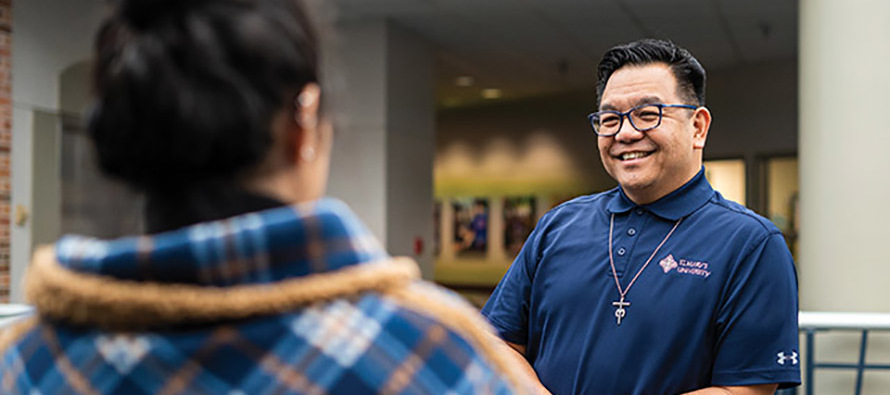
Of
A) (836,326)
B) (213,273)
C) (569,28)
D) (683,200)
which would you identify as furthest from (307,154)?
A: (569,28)

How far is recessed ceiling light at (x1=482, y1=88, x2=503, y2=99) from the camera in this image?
38.6 feet

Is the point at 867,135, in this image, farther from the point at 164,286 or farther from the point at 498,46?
the point at 498,46

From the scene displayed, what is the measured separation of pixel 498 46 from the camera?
8.75 meters

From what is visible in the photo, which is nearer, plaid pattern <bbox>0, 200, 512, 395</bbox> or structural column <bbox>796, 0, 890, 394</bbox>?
plaid pattern <bbox>0, 200, 512, 395</bbox>

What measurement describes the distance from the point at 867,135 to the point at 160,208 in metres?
3.05

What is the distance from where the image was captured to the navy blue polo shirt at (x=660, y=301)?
1376mm

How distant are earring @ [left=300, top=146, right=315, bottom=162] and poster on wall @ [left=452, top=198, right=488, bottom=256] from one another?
13.0 m

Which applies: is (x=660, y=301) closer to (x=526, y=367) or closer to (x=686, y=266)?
(x=686, y=266)

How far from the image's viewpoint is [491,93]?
39.6ft

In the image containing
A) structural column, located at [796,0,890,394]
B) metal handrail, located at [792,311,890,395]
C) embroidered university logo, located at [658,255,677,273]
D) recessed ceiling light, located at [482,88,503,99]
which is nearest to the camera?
embroidered university logo, located at [658,255,677,273]

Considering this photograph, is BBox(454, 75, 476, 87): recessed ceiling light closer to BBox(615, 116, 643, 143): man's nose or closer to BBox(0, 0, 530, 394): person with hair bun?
BBox(615, 116, 643, 143): man's nose

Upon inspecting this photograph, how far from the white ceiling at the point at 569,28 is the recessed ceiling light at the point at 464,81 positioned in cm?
25

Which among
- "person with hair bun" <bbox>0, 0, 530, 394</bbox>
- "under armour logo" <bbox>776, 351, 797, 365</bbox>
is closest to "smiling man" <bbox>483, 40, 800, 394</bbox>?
"under armour logo" <bbox>776, 351, 797, 365</bbox>

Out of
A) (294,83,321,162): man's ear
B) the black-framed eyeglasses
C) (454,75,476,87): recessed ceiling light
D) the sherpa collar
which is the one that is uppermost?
(454,75,476,87): recessed ceiling light
